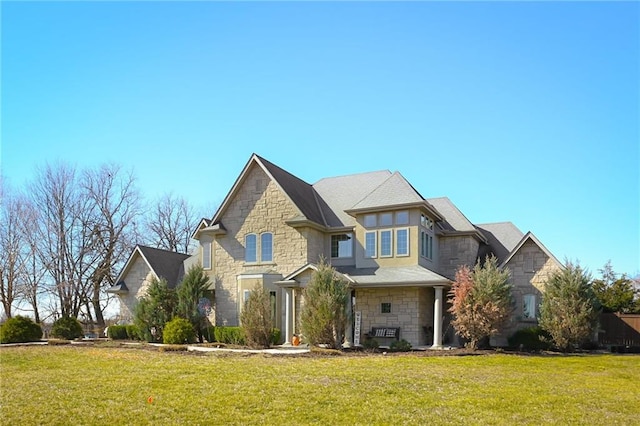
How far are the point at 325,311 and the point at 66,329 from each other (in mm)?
16606

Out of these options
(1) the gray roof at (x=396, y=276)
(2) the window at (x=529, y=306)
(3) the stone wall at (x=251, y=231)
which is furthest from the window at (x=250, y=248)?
(2) the window at (x=529, y=306)

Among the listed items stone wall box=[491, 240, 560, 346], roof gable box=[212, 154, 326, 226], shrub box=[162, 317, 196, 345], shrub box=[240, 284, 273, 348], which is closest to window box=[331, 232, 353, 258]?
roof gable box=[212, 154, 326, 226]

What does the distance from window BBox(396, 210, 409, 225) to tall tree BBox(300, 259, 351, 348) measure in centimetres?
585

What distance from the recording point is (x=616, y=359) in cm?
2095

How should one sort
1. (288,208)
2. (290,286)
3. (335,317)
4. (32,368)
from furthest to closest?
1. (288,208)
2. (290,286)
3. (335,317)
4. (32,368)

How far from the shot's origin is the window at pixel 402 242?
27.5m

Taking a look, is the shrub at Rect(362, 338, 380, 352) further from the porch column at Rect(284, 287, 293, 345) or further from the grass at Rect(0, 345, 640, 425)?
the grass at Rect(0, 345, 640, 425)

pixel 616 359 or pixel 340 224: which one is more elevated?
pixel 340 224

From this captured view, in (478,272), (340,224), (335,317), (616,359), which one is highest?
(340,224)

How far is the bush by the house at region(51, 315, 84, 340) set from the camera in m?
31.0

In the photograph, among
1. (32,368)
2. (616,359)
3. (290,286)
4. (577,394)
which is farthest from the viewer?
(290,286)

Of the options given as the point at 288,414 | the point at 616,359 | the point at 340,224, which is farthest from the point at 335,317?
the point at 288,414

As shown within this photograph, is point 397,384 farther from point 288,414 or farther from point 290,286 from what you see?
point 290,286

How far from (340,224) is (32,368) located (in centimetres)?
1718
